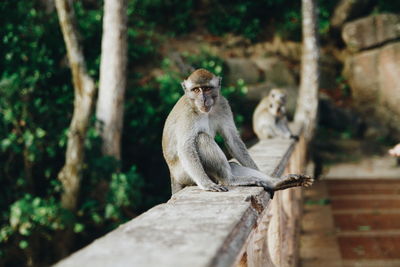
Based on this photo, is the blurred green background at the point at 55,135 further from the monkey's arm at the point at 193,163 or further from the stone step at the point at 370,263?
the monkey's arm at the point at 193,163

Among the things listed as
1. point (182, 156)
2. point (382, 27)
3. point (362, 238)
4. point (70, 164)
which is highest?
→ point (382, 27)

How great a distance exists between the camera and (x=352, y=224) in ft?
20.5

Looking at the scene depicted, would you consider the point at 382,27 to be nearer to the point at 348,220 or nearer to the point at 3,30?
the point at 348,220

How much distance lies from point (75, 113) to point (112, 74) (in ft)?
3.32

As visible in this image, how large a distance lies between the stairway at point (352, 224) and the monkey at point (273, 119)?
1.29 metres

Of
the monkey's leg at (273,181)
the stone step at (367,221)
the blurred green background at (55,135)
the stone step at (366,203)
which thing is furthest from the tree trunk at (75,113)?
the stone step at (366,203)

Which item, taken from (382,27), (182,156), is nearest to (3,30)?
(182,156)

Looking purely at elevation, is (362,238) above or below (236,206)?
below

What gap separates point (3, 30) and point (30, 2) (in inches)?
43.0

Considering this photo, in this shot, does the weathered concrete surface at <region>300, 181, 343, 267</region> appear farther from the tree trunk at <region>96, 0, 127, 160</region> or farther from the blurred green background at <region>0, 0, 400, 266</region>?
the tree trunk at <region>96, 0, 127, 160</region>

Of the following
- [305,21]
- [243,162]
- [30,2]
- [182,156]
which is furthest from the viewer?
[305,21]

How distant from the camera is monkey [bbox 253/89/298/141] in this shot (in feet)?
23.1

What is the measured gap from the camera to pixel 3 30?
7418 mm

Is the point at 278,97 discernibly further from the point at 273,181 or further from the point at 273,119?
the point at 273,181
